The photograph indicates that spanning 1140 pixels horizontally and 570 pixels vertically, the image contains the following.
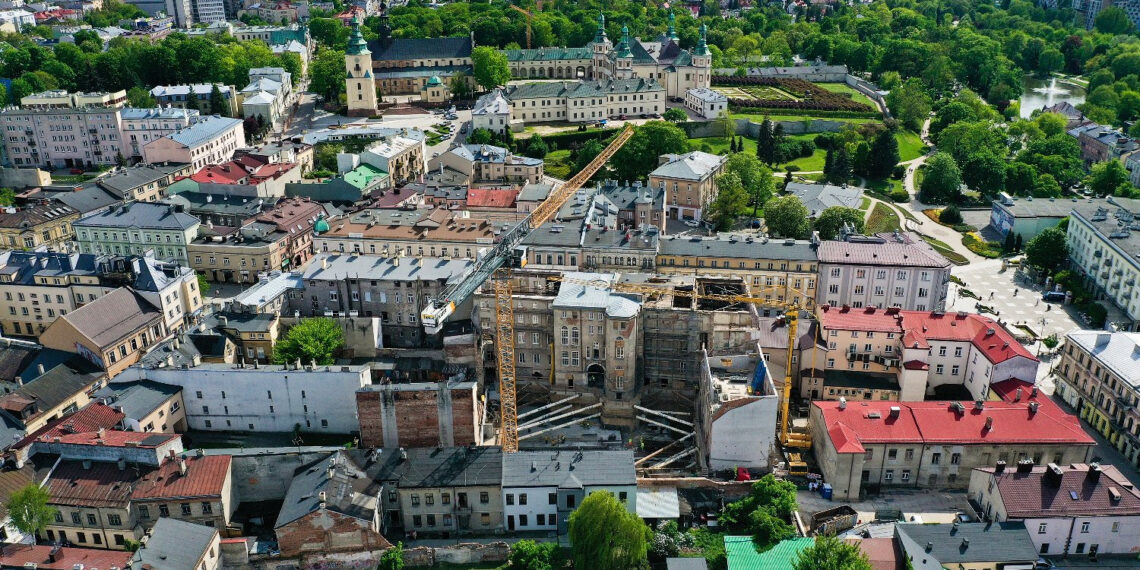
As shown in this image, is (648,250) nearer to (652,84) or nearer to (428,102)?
(652,84)

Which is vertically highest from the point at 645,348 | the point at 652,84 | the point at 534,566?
the point at 652,84

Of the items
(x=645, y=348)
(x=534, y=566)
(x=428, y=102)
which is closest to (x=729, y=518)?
(x=534, y=566)

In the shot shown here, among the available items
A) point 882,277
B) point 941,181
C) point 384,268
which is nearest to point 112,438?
point 384,268

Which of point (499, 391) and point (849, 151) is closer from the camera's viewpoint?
point (499, 391)

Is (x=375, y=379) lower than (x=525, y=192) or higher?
lower

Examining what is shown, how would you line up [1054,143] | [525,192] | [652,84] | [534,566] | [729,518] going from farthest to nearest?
1. [652,84]
2. [1054,143]
3. [525,192]
4. [729,518]
5. [534,566]

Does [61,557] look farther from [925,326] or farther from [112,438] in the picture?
[925,326]

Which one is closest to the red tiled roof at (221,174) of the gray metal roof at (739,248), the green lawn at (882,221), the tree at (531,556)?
the gray metal roof at (739,248)
